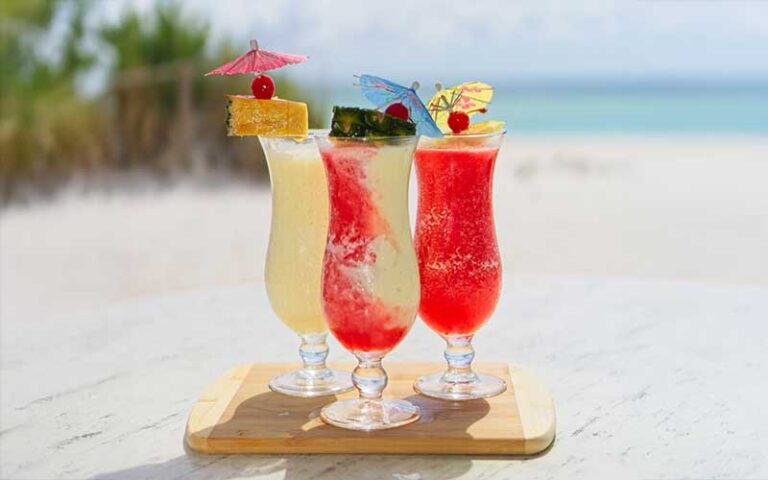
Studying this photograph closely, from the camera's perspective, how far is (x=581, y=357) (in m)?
1.86

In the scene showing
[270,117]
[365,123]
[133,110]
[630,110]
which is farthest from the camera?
[630,110]

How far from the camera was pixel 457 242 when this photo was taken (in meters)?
1.58

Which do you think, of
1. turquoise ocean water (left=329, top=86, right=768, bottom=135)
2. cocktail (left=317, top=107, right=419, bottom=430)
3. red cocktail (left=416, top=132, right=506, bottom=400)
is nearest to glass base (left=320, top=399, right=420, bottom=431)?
cocktail (left=317, top=107, right=419, bottom=430)

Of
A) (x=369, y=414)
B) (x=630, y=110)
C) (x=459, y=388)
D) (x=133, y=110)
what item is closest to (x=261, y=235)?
(x=133, y=110)

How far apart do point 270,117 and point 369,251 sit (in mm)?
262

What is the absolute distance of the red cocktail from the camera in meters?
1.58

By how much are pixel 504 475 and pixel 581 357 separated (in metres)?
0.62

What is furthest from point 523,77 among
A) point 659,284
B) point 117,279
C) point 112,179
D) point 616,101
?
point 659,284

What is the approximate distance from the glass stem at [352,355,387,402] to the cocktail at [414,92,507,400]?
0.51 ft

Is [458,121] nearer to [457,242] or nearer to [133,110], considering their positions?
[457,242]

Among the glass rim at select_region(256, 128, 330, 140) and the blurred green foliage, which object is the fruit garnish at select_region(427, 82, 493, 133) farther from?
the blurred green foliage

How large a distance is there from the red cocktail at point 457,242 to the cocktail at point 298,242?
153mm

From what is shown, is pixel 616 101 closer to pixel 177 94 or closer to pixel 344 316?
pixel 177 94

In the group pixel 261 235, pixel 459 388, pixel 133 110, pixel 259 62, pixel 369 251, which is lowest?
pixel 261 235
